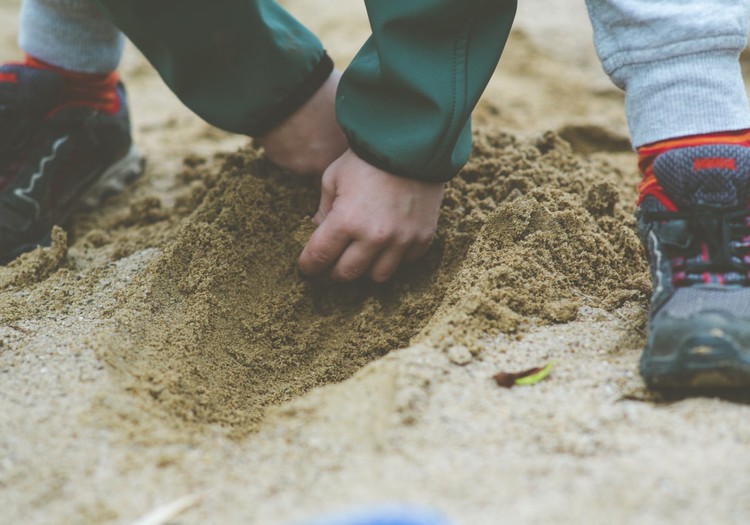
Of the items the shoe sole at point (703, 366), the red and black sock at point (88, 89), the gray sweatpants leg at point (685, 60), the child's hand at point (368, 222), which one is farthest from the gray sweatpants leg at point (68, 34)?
the shoe sole at point (703, 366)

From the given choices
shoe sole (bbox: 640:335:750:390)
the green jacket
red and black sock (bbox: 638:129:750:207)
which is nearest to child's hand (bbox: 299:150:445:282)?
the green jacket

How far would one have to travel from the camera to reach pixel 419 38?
1184mm

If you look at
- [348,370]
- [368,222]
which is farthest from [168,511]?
[368,222]

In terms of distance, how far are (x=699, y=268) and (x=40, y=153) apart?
4.38 feet

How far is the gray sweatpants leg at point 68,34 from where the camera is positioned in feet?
5.34

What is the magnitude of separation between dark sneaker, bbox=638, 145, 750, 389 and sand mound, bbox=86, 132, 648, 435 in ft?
0.51

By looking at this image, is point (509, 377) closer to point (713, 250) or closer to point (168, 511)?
point (713, 250)

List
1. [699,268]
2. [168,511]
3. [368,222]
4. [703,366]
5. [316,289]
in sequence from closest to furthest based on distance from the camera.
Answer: [168,511] < [703,366] < [699,268] < [368,222] < [316,289]

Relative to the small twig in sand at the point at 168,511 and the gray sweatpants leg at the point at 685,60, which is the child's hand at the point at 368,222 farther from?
the small twig in sand at the point at 168,511

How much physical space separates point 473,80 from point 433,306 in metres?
0.38

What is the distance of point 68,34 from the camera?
1.64 metres

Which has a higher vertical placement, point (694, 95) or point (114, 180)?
point (694, 95)

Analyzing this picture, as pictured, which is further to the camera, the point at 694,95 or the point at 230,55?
the point at 230,55

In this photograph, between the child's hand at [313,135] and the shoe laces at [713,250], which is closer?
the shoe laces at [713,250]
